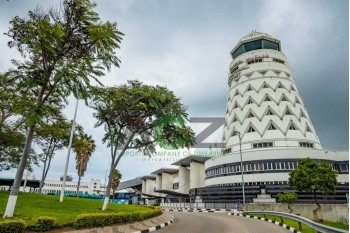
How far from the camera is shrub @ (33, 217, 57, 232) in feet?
28.8

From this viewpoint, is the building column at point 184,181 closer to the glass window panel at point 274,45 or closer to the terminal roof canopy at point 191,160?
the terminal roof canopy at point 191,160

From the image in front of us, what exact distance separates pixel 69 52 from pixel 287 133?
4480cm

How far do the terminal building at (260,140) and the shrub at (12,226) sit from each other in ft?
90.9

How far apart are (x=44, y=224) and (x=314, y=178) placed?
19326 millimetres

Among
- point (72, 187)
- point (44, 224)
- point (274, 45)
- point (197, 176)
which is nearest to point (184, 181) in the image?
point (197, 176)

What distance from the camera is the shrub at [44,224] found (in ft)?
28.8

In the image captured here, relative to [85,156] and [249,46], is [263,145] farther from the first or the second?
[85,156]

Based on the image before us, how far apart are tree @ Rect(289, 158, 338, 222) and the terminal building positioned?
12.6m

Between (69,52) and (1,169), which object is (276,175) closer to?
(69,52)

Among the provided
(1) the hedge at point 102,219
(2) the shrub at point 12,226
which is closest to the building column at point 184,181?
(1) the hedge at point 102,219

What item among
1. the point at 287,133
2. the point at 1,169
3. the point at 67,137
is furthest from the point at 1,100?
the point at 287,133

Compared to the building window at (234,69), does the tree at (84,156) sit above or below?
below

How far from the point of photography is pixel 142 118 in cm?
1833

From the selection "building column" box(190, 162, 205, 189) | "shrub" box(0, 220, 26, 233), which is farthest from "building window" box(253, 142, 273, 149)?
"shrub" box(0, 220, 26, 233)
